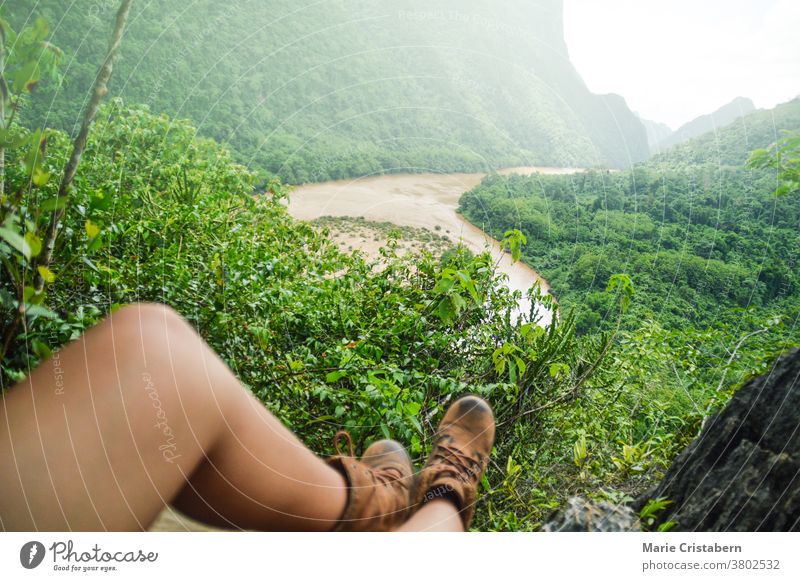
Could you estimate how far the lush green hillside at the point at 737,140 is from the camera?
1.06 metres

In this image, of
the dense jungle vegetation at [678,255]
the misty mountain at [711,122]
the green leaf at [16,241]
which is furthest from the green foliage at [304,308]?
the misty mountain at [711,122]

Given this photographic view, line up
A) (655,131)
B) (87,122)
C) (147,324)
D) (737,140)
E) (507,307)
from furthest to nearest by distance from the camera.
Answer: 1. (507,307)
2. (655,131)
3. (737,140)
4. (87,122)
5. (147,324)

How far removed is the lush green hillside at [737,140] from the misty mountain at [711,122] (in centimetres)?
1

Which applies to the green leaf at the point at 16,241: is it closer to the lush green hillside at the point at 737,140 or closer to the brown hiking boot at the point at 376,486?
the brown hiking boot at the point at 376,486

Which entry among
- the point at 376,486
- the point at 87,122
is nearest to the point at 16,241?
the point at 87,122

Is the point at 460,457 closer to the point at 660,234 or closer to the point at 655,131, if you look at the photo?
the point at 660,234

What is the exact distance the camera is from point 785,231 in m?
1.09

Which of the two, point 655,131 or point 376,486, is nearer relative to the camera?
point 376,486

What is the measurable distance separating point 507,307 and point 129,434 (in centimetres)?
102

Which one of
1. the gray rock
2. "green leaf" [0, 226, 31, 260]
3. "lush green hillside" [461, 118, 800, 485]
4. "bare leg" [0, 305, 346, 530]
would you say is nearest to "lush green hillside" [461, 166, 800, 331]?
"lush green hillside" [461, 118, 800, 485]

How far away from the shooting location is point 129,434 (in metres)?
0.60

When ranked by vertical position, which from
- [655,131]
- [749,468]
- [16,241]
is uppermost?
[655,131]

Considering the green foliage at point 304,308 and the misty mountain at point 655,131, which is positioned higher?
the misty mountain at point 655,131

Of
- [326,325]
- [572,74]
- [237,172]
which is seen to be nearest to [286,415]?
[326,325]
